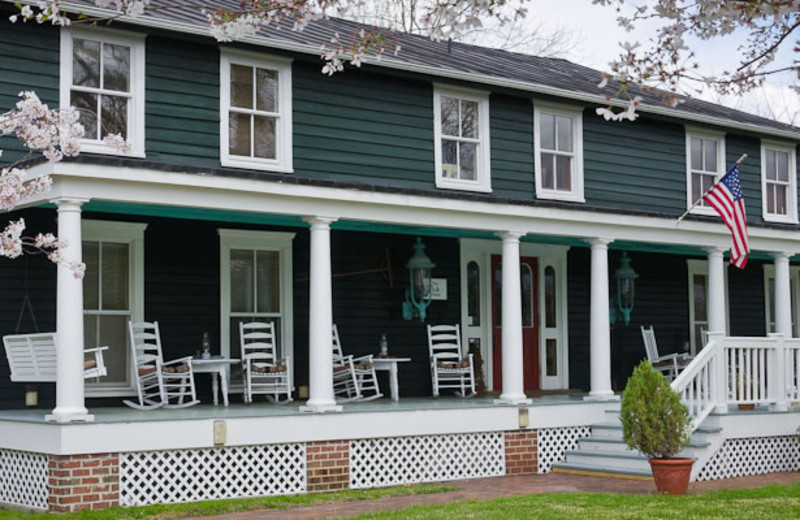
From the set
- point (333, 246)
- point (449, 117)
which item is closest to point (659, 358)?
point (449, 117)

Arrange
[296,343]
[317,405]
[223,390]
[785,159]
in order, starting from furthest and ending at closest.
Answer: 1. [785,159]
2. [296,343]
3. [223,390]
4. [317,405]

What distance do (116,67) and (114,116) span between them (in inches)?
21.6

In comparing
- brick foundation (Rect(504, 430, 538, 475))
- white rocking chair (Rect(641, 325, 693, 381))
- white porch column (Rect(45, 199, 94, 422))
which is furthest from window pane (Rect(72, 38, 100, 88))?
white rocking chair (Rect(641, 325, 693, 381))

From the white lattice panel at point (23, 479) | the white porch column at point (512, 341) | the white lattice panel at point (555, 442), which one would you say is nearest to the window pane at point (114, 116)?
the white lattice panel at point (23, 479)

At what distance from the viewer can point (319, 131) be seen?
1333 centimetres

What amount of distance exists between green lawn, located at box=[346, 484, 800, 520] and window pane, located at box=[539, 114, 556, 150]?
6.04 metres

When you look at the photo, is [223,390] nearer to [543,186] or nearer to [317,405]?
[317,405]

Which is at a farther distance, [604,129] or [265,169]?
[604,129]

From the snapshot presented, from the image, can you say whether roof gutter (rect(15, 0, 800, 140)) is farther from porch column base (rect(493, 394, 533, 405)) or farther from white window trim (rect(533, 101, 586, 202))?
porch column base (rect(493, 394, 533, 405))

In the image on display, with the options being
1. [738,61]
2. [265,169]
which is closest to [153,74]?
[265,169]

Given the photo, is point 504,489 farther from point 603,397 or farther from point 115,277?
point 115,277

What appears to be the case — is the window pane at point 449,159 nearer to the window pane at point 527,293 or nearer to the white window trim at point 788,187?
the window pane at point 527,293

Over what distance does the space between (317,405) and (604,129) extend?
22.1 feet

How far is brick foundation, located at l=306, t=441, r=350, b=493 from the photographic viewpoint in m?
11.7
